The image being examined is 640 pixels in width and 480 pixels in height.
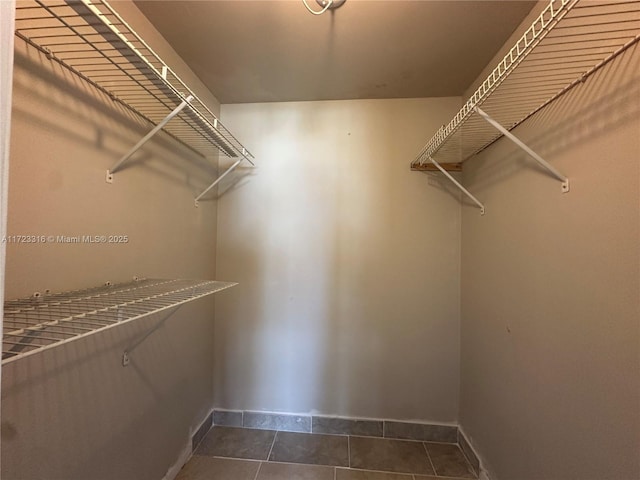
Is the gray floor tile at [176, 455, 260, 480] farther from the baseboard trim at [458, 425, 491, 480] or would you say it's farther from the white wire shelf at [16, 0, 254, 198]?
the white wire shelf at [16, 0, 254, 198]

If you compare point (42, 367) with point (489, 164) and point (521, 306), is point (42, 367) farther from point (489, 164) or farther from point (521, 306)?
point (489, 164)

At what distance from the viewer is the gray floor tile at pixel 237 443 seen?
156cm

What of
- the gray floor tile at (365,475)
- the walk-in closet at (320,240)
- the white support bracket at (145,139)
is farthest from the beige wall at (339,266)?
the white support bracket at (145,139)

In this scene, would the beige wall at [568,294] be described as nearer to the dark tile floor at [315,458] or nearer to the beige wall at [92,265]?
the dark tile floor at [315,458]

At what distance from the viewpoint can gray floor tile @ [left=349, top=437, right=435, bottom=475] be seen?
4.91 feet

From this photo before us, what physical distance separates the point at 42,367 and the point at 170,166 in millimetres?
937

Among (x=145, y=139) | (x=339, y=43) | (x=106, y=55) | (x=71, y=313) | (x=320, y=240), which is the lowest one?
(x=71, y=313)

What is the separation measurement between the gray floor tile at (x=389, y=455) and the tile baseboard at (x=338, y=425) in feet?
0.14

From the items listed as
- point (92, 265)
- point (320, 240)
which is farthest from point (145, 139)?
point (320, 240)

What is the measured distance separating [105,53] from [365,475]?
214 cm

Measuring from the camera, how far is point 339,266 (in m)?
1.79

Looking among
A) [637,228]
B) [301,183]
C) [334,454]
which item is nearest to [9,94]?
[637,228]

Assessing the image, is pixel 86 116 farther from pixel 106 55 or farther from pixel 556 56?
pixel 556 56

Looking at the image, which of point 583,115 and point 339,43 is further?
point 339,43
